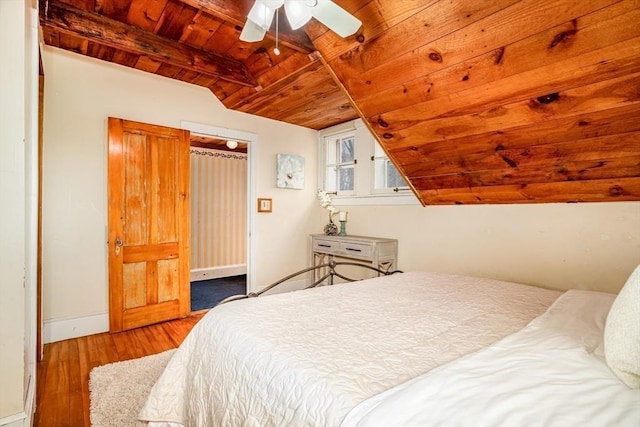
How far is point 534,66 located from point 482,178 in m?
1.01

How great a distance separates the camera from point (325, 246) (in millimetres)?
3941

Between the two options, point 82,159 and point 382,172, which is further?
point 382,172

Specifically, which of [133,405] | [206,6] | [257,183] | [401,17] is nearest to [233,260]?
[257,183]

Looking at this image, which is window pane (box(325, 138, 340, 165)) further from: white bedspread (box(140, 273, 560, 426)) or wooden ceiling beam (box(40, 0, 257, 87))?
white bedspread (box(140, 273, 560, 426))

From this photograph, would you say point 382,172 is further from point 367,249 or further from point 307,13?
point 307,13

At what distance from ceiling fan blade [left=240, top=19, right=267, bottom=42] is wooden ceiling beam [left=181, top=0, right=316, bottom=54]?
27cm

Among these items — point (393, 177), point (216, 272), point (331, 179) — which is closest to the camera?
point (393, 177)

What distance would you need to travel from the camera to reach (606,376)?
2.52 ft

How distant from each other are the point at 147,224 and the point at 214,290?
71.5 inches

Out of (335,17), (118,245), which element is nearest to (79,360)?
(118,245)

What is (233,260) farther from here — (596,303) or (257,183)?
(596,303)

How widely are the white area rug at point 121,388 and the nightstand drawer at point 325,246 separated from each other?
2038 millimetres

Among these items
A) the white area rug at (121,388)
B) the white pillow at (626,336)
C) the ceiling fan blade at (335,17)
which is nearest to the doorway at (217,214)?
the white area rug at (121,388)

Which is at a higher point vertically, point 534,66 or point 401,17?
point 401,17
